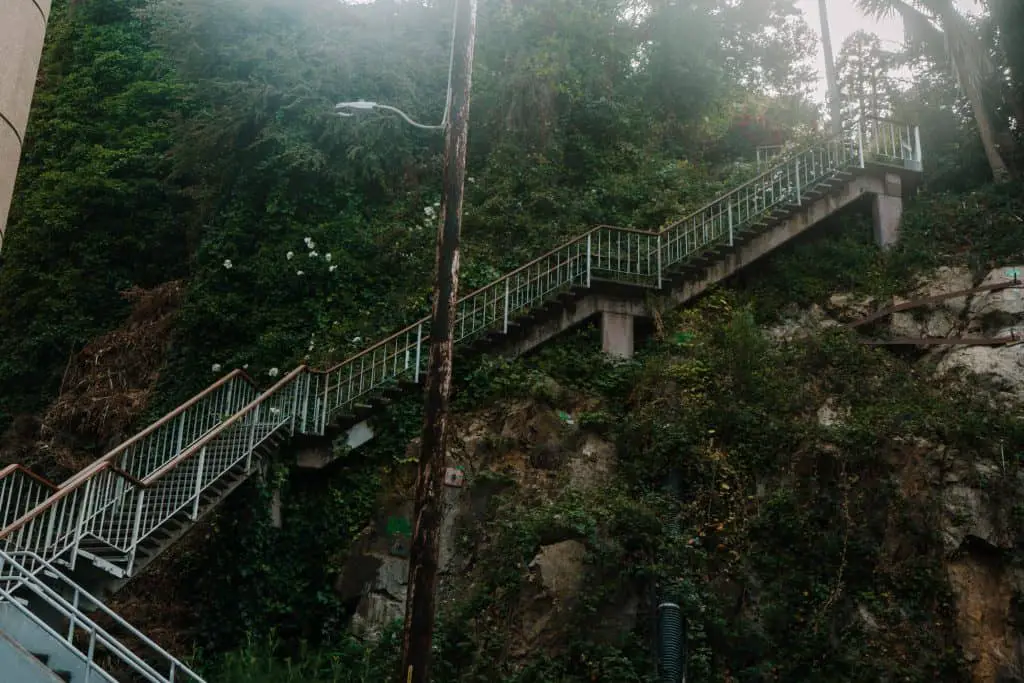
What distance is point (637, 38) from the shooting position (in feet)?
80.8

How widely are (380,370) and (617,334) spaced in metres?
3.94

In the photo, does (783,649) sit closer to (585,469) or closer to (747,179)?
(585,469)

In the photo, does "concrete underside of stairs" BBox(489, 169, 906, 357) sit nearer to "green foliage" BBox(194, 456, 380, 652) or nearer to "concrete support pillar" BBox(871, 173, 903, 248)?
"concrete support pillar" BBox(871, 173, 903, 248)

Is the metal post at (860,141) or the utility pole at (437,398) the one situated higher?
the metal post at (860,141)

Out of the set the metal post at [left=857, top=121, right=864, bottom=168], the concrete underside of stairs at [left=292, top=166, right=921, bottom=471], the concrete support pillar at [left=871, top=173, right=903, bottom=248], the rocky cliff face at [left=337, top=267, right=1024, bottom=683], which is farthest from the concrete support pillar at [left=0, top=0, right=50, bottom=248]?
the concrete support pillar at [left=871, top=173, right=903, bottom=248]

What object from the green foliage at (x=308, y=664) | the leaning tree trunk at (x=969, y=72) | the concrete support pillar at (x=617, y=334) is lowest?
the green foliage at (x=308, y=664)

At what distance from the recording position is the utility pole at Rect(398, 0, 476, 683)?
8.34 meters

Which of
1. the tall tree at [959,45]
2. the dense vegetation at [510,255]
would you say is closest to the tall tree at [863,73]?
the dense vegetation at [510,255]

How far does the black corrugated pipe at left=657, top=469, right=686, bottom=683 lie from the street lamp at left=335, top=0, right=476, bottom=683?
322 centimetres

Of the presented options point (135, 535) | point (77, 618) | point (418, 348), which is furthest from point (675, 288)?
point (77, 618)

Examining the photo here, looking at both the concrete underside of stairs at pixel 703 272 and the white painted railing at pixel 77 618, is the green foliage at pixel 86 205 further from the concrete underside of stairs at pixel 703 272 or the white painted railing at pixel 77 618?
the concrete underside of stairs at pixel 703 272

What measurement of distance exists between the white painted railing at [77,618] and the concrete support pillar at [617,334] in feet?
26.1

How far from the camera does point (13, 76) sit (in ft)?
30.7

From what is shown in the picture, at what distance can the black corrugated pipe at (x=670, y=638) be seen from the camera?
36.1ft
